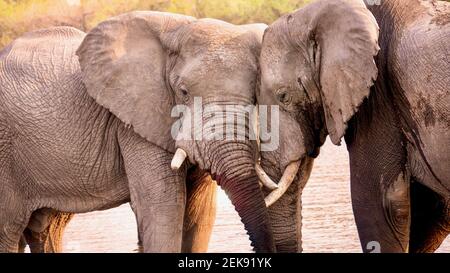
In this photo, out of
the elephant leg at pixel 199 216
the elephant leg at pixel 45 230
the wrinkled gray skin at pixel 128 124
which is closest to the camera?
the wrinkled gray skin at pixel 128 124

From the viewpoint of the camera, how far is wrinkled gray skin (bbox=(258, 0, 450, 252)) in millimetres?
6520

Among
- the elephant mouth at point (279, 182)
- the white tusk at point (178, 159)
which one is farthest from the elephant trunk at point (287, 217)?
the white tusk at point (178, 159)

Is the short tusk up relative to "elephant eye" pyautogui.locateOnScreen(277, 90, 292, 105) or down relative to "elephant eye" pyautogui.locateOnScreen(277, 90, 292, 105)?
down

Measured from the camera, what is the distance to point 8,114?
305 inches

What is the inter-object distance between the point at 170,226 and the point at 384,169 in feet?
4.17

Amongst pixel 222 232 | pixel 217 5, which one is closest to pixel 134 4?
pixel 217 5

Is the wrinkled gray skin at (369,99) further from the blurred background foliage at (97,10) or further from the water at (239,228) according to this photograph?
the blurred background foliage at (97,10)

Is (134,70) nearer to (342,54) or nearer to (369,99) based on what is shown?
(342,54)

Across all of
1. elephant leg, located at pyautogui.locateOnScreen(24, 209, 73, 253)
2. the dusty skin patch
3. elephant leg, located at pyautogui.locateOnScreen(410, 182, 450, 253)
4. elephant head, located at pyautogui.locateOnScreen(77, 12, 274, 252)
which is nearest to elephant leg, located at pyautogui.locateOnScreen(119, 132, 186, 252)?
elephant head, located at pyautogui.locateOnScreen(77, 12, 274, 252)

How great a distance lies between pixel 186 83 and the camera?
23.1 ft

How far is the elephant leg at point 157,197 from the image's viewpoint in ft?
23.7

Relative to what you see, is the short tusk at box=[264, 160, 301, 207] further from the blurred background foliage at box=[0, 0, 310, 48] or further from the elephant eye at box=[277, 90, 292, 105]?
the blurred background foliage at box=[0, 0, 310, 48]

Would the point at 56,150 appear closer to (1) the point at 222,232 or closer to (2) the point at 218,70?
(2) the point at 218,70

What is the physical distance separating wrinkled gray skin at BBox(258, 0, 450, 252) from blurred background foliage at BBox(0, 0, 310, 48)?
15906 mm
